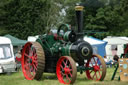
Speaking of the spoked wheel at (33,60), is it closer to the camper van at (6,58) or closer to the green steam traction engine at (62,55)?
the green steam traction engine at (62,55)

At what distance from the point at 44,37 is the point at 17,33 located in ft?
71.1

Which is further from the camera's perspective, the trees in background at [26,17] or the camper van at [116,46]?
the trees in background at [26,17]

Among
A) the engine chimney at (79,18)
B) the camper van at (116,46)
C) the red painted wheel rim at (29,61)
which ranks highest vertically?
the engine chimney at (79,18)

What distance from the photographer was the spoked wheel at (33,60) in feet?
26.7

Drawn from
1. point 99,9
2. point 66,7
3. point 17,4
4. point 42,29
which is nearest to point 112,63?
point 42,29

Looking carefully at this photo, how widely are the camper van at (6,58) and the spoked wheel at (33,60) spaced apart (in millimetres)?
2386

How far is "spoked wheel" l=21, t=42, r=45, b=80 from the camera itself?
8.15 meters

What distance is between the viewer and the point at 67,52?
27.0 feet

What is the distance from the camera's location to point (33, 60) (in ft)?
28.4

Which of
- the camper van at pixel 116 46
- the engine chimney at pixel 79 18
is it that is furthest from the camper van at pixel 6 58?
the camper van at pixel 116 46

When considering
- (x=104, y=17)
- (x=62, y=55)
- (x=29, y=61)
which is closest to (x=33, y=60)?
(x=29, y=61)

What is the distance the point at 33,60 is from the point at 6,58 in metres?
3.82

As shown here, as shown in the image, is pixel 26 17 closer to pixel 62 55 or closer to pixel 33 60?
pixel 33 60

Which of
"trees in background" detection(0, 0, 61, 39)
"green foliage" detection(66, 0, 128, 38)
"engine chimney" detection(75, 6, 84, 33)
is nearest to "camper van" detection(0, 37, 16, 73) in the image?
"engine chimney" detection(75, 6, 84, 33)
